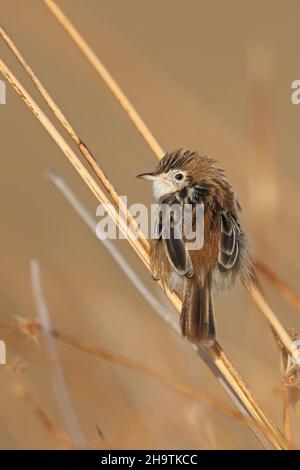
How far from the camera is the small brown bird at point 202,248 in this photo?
439 cm

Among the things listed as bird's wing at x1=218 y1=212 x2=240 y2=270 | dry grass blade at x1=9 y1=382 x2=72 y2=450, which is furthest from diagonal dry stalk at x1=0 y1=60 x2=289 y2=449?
dry grass blade at x1=9 y1=382 x2=72 y2=450

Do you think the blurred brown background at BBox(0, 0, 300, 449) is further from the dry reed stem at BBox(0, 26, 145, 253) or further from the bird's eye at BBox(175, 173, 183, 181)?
the dry reed stem at BBox(0, 26, 145, 253)

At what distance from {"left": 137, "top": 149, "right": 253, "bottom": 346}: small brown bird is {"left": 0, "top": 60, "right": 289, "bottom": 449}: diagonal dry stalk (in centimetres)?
16

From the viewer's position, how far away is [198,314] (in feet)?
14.1

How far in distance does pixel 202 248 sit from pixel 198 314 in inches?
21.1

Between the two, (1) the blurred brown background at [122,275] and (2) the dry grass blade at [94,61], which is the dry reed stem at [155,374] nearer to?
(1) the blurred brown background at [122,275]

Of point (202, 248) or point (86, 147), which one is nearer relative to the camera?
point (86, 147)

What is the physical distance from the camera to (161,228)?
475cm

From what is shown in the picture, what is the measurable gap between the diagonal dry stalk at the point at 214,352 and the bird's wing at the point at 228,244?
1.26 ft

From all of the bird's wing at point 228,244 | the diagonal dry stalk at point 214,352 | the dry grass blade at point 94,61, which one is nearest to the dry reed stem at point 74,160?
the diagonal dry stalk at point 214,352

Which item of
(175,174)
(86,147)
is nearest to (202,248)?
(175,174)

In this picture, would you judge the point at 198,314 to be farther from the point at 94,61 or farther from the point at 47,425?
the point at 94,61

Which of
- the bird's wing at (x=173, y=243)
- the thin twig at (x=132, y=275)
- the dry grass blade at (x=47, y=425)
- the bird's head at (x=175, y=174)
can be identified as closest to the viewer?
the dry grass blade at (x=47, y=425)

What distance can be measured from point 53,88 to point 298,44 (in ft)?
9.33
